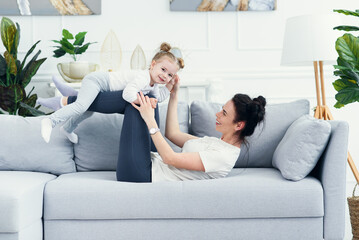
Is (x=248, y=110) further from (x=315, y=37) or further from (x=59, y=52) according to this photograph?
(x=59, y=52)

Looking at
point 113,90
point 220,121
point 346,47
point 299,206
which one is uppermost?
point 346,47

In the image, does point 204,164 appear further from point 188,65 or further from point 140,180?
point 188,65

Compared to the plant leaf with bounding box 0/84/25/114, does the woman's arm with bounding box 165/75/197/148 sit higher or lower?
lower

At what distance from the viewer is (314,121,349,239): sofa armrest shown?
→ 234 centimetres

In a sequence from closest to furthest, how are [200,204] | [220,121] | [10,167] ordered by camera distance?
[200,204]
[220,121]
[10,167]

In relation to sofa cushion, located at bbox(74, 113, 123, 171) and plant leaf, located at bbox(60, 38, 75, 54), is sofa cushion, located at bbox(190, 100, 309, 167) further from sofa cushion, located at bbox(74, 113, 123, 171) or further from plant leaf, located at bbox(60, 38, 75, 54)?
plant leaf, located at bbox(60, 38, 75, 54)

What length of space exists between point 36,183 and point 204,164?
85 cm

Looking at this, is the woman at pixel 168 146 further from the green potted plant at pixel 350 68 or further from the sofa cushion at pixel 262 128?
the green potted plant at pixel 350 68

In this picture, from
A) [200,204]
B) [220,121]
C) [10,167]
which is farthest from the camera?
[10,167]

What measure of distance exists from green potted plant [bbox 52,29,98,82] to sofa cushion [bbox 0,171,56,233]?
1.60 m

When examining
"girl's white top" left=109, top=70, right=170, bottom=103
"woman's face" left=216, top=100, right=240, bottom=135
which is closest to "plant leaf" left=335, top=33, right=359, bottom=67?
"woman's face" left=216, top=100, right=240, bottom=135

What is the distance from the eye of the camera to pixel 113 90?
268 cm

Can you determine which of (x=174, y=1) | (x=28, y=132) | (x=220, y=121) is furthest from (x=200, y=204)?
(x=174, y=1)

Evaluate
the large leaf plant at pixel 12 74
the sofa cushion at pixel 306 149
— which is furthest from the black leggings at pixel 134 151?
Result: the large leaf plant at pixel 12 74
